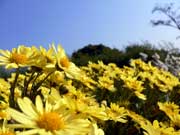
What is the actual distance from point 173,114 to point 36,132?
6.92 ft

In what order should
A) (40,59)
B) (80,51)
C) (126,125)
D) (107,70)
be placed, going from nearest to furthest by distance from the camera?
(40,59)
(126,125)
(107,70)
(80,51)

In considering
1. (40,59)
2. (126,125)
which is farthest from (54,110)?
(126,125)

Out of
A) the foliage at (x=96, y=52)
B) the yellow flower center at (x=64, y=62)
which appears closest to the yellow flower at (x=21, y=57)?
the yellow flower center at (x=64, y=62)

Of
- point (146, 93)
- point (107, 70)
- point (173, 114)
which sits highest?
point (107, 70)

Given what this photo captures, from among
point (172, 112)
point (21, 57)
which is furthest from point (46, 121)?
point (172, 112)

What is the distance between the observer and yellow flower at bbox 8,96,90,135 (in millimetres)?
1479

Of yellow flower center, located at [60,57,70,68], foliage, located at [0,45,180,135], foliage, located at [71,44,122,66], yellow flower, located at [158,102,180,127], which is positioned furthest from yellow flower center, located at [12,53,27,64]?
foliage, located at [71,44,122,66]

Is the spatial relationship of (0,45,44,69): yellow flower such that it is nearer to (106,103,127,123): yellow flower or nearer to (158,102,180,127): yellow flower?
(106,103,127,123): yellow flower

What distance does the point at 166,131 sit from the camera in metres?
2.65

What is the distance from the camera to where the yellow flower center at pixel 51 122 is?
5.00 ft

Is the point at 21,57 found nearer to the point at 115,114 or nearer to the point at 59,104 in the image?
the point at 59,104

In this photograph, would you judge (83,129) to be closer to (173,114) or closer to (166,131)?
(166,131)

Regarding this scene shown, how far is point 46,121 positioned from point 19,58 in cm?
72

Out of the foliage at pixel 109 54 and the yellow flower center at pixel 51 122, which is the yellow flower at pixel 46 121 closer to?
the yellow flower center at pixel 51 122
